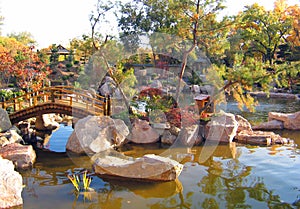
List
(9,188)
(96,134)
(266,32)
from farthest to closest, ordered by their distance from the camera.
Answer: (266,32) → (96,134) → (9,188)

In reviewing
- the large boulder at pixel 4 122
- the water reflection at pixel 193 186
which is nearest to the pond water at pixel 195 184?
the water reflection at pixel 193 186

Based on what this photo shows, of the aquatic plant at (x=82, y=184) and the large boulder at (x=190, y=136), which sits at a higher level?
the large boulder at (x=190, y=136)

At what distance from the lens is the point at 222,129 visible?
9.70 m

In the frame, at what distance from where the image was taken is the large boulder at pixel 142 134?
982cm

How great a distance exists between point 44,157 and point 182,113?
14.8 ft

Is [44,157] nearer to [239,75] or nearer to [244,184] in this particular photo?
[244,184]

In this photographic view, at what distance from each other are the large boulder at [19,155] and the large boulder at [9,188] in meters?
1.76

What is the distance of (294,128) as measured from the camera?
11.4 metres

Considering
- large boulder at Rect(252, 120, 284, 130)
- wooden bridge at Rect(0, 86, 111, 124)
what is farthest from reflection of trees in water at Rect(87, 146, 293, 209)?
large boulder at Rect(252, 120, 284, 130)

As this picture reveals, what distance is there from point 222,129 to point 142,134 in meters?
2.56

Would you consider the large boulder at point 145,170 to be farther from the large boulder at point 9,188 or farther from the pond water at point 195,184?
the large boulder at point 9,188

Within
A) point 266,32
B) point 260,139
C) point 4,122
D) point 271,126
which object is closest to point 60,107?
Result: point 4,122

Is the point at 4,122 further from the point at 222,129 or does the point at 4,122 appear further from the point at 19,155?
the point at 222,129

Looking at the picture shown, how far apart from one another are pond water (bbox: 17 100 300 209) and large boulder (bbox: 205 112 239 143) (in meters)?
0.81
